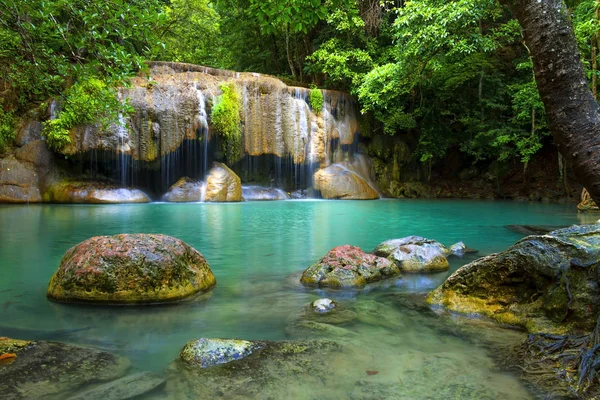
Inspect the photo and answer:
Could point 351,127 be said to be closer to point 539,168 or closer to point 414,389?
point 539,168

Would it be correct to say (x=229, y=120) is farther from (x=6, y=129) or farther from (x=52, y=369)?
(x=52, y=369)

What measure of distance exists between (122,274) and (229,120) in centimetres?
1501

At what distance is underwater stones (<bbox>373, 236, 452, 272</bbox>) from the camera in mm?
5938

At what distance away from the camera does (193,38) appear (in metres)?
27.0

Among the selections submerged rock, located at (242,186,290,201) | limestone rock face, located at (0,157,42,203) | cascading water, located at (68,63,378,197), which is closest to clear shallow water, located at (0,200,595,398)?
limestone rock face, located at (0,157,42,203)

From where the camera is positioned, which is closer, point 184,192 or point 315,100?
point 184,192

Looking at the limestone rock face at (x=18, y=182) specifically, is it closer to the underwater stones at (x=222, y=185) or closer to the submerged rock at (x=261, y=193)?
the underwater stones at (x=222, y=185)

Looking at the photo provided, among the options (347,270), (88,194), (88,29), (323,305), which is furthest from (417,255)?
(88,194)

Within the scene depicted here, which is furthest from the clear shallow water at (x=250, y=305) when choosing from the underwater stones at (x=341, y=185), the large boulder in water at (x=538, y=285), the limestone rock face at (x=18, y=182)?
the underwater stones at (x=341, y=185)

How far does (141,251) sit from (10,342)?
1.51 meters

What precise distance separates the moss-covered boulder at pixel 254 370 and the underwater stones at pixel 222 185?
14.6 meters

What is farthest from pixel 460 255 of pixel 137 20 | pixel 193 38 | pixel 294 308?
pixel 193 38

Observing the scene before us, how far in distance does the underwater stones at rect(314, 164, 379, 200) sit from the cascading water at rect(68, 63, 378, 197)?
496 mm

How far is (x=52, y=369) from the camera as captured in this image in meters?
2.66
